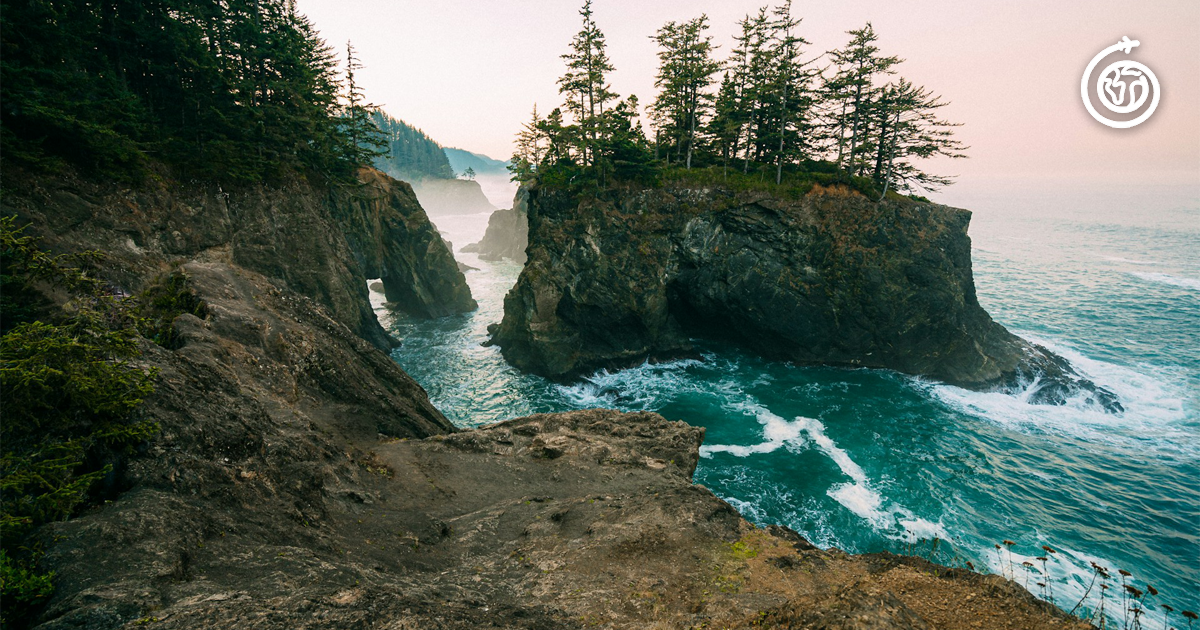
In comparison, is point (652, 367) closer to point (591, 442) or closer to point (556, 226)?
point (556, 226)

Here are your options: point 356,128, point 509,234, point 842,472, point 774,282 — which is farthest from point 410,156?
point 842,472

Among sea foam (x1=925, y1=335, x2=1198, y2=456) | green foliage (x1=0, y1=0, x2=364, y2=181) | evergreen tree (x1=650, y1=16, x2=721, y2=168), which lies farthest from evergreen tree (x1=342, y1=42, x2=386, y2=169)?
sea foam (x1=925, y1=335, x2=1198, y2=456)

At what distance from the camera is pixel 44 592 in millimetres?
4992

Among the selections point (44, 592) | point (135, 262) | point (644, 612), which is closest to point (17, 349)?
point (44, 592)

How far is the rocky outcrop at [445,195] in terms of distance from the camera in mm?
153625

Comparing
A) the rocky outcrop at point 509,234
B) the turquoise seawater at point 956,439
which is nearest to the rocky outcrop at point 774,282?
the turquoise seawater at point 956,439

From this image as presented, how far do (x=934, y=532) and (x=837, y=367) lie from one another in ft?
59.8

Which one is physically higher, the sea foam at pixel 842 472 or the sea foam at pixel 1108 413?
the sea foam at pixel 1108 413

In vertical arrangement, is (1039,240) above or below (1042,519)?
above

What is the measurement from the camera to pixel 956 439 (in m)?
27.5

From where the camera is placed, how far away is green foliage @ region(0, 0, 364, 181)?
50.4 ft

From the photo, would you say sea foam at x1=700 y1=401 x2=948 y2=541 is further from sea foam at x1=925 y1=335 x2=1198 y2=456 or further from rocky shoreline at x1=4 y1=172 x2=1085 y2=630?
sea foam at x1=925 y1=335 x2=1198 y2=456

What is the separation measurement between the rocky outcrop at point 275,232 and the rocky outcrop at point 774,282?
14.7 meters

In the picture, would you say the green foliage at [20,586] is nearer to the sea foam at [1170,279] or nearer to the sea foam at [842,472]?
the sea foam at [842,472]
